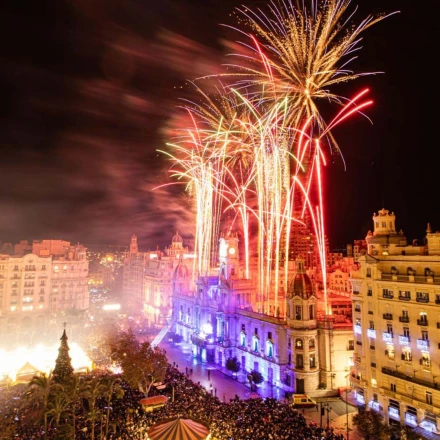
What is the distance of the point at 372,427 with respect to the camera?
94.1ft

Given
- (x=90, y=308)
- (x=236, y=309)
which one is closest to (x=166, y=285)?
(x=90, y=308)

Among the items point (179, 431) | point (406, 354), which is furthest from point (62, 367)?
point (406, 354)

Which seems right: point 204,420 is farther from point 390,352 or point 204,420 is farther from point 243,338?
point 243,338

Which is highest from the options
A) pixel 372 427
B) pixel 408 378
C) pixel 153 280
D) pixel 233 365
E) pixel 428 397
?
pixel 153 280

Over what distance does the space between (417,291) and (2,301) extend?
8044 cm

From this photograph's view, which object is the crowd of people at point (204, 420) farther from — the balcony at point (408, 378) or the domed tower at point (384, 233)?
the domed tower at point (384, 233)

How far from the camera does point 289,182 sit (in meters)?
46.6

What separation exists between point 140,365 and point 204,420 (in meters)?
11.1

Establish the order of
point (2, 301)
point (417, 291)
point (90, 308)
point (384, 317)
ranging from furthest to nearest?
point (90, 308), point (2, 301), point (384, 317), point (417, 291)

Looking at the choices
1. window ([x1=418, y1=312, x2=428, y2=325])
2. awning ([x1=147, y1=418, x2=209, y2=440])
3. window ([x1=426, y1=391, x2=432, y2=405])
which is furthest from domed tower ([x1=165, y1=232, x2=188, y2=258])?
awning ([x1=147, y1=418, x2=209, y2=440])

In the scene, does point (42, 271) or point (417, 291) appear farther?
point (42, 271)

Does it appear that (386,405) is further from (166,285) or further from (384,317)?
(166,285)

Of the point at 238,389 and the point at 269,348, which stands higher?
the point at 269,348

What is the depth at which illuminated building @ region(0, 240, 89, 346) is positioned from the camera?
79500 millimetres
